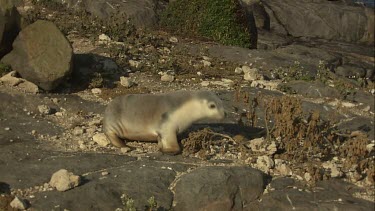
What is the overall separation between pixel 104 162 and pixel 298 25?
2188cm

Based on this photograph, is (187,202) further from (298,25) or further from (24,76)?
(298,25)

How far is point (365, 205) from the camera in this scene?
8125mm

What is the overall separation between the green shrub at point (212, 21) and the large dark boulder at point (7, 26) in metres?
6.96

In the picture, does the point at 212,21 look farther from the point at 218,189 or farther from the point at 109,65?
the point at 218,189

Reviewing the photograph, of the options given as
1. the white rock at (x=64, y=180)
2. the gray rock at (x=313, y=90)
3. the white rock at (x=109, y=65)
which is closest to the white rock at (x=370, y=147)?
the gray rock at (x=313, y=90)

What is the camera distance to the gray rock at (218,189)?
7.61 metres

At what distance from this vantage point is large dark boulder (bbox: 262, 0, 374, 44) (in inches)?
1121

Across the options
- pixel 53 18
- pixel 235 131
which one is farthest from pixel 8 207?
pixel 53 18

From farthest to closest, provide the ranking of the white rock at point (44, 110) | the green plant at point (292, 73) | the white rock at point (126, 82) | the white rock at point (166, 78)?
the green plant at point (292, 73) → the white rock at point (166, 78) → the white rock at point (126, 82) → the white rock at point (44, 110)

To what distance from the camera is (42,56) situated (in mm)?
10953

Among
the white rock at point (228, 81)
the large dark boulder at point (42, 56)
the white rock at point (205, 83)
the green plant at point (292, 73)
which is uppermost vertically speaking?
the large dark boulder at point (42, 56)

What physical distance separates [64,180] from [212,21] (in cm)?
1123

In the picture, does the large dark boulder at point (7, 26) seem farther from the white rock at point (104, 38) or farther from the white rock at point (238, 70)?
the white rock at point (238, 70)

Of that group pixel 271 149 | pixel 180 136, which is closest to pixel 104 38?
pixel 180 136
